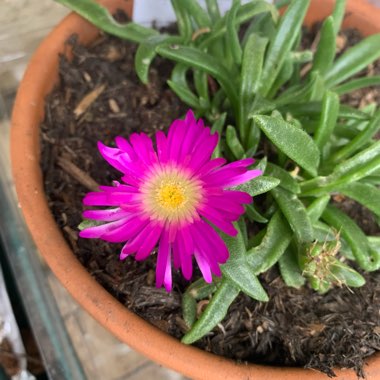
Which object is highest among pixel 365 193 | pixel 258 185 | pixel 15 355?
pixel 258 185

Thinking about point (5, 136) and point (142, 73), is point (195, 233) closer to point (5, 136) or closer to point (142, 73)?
point (142, 73)

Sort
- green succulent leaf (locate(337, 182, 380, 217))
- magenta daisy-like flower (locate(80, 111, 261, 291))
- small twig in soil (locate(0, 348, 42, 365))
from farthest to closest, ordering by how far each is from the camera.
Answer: small twig in soil (locate(0, 348, 42, 365)) < green succulent leaf (locate(337, 182, 380, 217)) < magenta daisy-like flower (locate(80, 111, 261, 291))

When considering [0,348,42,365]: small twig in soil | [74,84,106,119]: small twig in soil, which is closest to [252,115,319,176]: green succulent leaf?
[74,84,106,119]: small twig in soil

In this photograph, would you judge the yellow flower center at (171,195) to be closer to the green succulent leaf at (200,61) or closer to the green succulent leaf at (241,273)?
the green succulent leaf at (241,273)

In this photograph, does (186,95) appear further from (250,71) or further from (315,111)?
(315,111)

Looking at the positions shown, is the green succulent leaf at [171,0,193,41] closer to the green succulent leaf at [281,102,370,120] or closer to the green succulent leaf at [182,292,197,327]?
the green succulent leaf at [281,102,370,120]

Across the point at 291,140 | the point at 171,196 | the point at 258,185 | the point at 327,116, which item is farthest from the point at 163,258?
the point at 327,116

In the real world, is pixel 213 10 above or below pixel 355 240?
above
